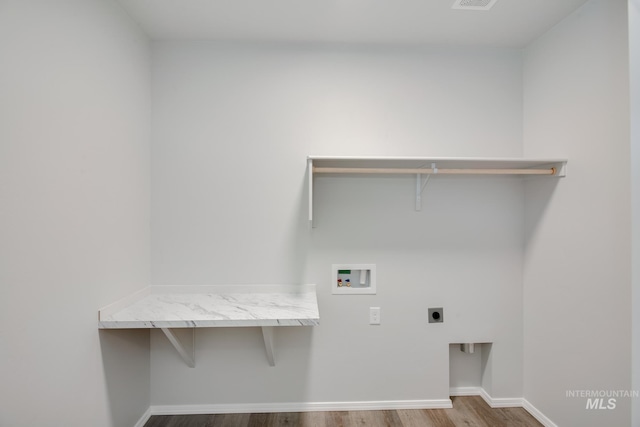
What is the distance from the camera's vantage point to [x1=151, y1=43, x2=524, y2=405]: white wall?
2.11 metres

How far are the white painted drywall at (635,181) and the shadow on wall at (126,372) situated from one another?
254cm

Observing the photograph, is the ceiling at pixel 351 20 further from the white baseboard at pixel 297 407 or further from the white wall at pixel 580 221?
the white baseboard at pixel 297 407

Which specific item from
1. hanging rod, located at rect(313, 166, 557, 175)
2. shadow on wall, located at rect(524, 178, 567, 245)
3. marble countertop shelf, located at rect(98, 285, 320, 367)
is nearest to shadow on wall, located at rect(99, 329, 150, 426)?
marble countertop shelf, located at rect(98, 285, 320, 367)

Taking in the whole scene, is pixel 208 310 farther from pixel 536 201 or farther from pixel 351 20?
pixel 536 201

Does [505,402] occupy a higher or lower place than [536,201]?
lower

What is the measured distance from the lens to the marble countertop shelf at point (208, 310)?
62.4 inches

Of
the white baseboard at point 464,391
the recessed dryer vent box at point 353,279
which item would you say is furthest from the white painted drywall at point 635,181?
the recessed dryer vent box at point 353,279

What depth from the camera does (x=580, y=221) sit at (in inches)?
69.3

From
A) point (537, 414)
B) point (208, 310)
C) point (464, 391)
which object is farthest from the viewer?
point (464, 391)

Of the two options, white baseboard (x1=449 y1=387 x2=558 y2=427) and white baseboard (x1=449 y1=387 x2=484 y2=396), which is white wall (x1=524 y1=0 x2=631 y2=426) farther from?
white baseboard (x1=449 y1=387 x2=484 y2=396)

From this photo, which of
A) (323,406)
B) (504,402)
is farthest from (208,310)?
(504,402)

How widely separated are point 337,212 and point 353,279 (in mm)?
479

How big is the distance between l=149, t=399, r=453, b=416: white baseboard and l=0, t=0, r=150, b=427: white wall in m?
0.23

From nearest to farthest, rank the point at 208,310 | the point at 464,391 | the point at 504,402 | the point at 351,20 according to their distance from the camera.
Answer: the point at 208,310 < the point at 351,20 < the point at 504,402 < the point at 464,391
